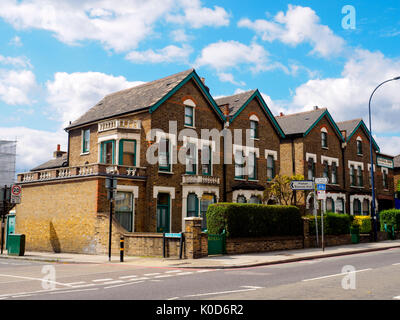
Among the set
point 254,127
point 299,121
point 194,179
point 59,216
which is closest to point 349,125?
point 299,121

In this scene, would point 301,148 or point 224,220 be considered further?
point 301,148

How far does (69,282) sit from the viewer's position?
42.9ft

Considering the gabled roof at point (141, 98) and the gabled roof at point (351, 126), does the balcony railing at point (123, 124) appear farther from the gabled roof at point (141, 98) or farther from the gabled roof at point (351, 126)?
the gabled roof at point (351, 126)

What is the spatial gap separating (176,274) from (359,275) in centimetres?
592

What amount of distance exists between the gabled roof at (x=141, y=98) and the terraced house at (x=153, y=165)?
10 cm

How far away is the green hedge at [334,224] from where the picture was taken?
2688 centimetres

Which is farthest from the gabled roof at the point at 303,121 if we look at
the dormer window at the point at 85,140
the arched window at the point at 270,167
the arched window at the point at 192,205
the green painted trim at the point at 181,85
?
the dormer window at the point at 85,140

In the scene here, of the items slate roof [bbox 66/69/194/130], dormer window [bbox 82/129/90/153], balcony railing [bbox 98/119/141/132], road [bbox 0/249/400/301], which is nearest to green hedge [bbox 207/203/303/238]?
road [bbox 0/249/400/301]

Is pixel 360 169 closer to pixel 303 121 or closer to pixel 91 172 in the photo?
pixel 303 121

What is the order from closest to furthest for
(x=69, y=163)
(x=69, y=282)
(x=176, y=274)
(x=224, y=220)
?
(x=69, y=282) < (x=176, y=274) < (x=224, y=220) < (x=69, y=163)

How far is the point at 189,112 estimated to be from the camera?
30016 millimetres

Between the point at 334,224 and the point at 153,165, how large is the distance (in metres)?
12.4
